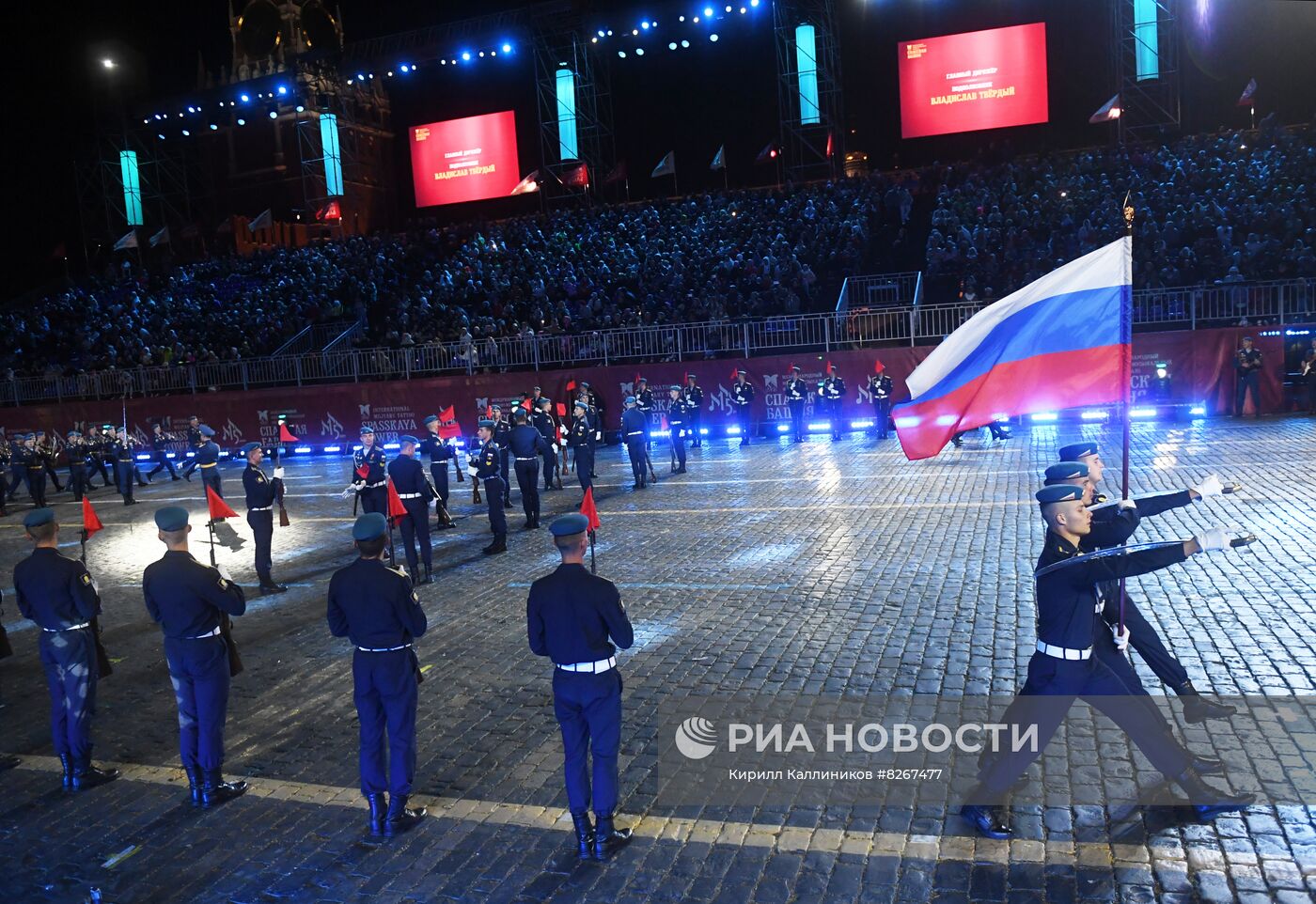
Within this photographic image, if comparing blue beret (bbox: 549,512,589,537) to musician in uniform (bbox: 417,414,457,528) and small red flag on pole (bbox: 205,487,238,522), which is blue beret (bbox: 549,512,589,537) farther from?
musician in uniform (bbox: 417,414,457,528)

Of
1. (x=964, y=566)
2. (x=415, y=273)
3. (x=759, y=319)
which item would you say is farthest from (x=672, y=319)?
(x=964, y=566)

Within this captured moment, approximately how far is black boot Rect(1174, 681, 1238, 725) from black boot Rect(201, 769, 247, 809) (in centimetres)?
606

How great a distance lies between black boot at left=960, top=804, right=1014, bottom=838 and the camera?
488cm

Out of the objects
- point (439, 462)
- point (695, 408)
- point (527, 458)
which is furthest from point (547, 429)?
point (695, 408)

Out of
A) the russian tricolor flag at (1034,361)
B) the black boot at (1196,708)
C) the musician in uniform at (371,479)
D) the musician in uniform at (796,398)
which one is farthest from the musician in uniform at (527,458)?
the musician in uniform at (796,398)

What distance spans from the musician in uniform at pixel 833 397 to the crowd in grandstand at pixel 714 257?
3.14 metres

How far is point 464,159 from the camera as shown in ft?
141

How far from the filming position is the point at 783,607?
9266mm

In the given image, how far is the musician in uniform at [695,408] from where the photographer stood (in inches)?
923

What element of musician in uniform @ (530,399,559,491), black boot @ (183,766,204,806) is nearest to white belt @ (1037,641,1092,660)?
black boot @ (183,766,204,806)

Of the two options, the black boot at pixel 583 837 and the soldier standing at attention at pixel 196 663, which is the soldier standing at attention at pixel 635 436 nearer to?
the soldier standing at attention at pixel 196 663

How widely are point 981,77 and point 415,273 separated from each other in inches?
864

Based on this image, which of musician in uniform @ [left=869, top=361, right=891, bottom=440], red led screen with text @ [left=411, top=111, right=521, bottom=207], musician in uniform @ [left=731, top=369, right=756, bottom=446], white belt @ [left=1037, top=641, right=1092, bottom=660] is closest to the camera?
white belt @ [left=1037, top=641, right=1092, bottom=660]

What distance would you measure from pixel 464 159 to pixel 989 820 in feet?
139
